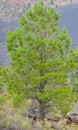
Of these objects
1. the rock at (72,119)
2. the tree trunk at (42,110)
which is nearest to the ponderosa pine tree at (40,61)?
the tree trunk at (42,110)

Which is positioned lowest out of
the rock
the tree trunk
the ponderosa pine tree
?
the rock

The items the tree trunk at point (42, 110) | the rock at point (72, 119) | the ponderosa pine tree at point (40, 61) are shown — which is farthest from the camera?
the tree trunk at point (42, 110)

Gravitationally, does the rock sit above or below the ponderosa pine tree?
below

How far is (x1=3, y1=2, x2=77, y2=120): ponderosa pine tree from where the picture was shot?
834 inches

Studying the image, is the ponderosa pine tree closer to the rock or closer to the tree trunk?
the tree trunk

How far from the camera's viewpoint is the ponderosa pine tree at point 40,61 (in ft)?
69.5

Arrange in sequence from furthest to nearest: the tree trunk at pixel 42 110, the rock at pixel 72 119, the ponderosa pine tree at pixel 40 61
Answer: the tree trunk at pixel 42 110 < the rock at pixel 72 119 < the ponderosa pine tree at pixel 40 61

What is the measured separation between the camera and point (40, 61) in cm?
2116

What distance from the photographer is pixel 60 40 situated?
2184cm

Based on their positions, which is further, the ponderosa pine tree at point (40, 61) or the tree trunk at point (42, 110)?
the tree trunk at point (42, 110)

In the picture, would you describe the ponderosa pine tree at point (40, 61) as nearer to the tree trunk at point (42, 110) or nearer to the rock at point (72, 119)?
the tree trunk at point (42, 110)

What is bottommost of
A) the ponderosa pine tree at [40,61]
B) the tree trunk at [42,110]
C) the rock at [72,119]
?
the rock at [72,119]

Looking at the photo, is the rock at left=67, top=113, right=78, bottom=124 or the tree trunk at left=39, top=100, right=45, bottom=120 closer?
the rock at left=67, top=113, right=78, bottom=124

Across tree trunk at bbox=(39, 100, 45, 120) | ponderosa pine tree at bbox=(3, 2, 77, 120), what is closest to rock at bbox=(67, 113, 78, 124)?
ponderosa pine tree at bbox=(3, 2, 77, 120)
